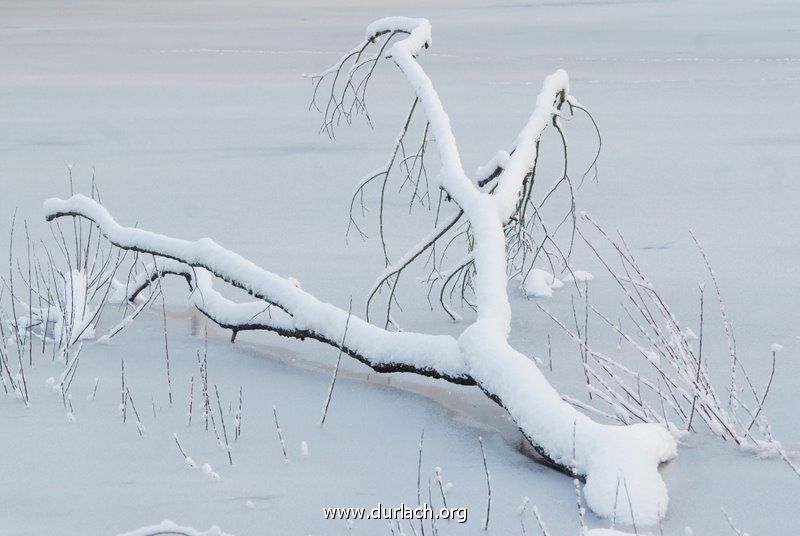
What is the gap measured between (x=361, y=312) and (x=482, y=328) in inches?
73.7

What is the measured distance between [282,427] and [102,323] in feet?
5.86

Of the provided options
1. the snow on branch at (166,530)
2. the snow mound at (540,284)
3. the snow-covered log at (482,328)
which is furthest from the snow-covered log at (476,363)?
the snow mound at (540,284)

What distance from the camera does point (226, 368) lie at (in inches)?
187

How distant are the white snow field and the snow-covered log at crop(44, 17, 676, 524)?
0.01 m

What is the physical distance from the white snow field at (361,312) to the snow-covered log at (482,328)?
1 cm

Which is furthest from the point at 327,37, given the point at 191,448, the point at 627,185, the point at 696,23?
the point at 191,448

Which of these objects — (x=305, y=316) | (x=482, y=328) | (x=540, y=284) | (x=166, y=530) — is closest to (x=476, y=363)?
(x=482, y=328)

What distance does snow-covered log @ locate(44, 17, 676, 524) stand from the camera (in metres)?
3.31

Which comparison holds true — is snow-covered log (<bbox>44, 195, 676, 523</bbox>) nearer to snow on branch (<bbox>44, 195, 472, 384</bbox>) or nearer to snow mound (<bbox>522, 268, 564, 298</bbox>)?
snow on branch (<bbox>44, 195, 472, 384</bbox>)

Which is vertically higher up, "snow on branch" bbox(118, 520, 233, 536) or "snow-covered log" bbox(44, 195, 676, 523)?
"snow-covered log" bbox(44, 195, 676, 523)

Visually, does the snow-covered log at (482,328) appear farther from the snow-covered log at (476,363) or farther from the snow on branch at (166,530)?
the snow on branch at (166,530)

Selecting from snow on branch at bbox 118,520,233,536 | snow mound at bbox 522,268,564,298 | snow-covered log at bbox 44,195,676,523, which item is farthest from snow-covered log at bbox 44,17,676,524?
snow on branch at bbox 118,520,233,536

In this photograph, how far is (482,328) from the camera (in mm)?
3867

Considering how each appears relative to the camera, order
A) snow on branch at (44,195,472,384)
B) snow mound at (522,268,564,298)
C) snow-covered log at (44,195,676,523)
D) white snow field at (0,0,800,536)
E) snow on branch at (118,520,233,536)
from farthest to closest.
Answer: snow mound at (522,268,564,298) < snow on branch at (44,195,472,384) < white snow field at (0,0,800,536) < snow-covered log at (44,195,676,523) < snow on branch at (118,520,233,536)
